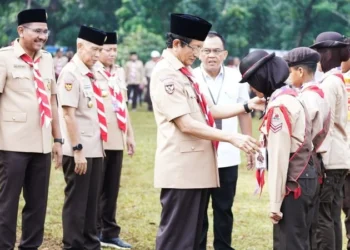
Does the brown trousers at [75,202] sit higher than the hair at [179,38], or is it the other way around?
the hair at [179,38]

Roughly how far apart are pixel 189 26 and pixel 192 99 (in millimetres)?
544

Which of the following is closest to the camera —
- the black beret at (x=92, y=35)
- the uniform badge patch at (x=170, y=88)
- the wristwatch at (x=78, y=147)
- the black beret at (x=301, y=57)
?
the uniform badge patch at (x=170, y=88)

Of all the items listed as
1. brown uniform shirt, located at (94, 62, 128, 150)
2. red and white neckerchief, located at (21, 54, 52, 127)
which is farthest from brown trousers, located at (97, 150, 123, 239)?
red and white neckerchief, located at (21, 54, 52, 127)

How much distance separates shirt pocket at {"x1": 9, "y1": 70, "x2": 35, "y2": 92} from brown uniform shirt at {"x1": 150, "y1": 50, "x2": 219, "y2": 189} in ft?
4.13

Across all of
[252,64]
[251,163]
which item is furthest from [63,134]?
[252,64]

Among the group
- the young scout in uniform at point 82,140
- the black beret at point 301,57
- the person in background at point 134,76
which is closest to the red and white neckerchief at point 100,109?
the young scout in uniform at point 82,140

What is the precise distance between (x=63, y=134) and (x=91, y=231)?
3.13ft

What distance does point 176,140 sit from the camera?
683cm

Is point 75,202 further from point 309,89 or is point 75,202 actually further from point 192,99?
point 309,89

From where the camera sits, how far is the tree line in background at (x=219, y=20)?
141 ft

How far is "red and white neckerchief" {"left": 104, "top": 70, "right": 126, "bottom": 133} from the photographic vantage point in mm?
9375

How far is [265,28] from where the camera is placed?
4516 centimetres

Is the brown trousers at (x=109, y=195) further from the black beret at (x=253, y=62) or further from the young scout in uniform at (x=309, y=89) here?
the black beret at (x=253, y=62)

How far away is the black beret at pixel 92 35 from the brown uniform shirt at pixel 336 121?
209 cm
